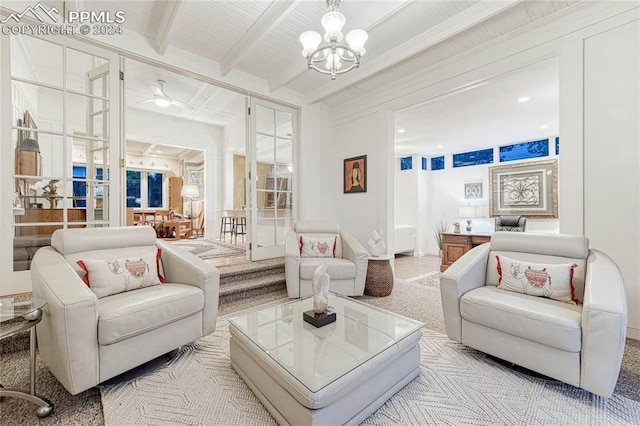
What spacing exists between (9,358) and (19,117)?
1.95 metres

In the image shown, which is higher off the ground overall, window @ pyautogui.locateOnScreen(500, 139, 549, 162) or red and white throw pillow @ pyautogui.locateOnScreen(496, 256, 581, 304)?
window @ pyautogui.locateOnScreen(500, 139, 549, 162)

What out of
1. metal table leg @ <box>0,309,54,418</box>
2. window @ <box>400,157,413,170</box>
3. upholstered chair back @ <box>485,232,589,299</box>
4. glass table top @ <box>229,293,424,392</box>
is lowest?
metal table leg @ <box>0,309,54,418</box>

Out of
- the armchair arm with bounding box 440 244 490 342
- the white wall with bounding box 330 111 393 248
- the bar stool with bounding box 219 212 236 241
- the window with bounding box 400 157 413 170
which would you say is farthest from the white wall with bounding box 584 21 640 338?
the bar stool with bounding box 219 212 236 241

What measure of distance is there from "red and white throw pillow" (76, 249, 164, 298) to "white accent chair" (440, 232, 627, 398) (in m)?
2.22

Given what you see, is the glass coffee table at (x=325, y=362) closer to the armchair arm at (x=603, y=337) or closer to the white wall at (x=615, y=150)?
the armchair arm at (x=603, y=337)

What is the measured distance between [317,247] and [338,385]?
217 cm

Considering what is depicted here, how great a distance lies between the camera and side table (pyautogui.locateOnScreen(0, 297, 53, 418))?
1.24m

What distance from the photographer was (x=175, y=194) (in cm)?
836

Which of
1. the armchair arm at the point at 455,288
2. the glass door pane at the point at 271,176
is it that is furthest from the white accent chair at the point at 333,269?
the armchair arm at the point at 455,288

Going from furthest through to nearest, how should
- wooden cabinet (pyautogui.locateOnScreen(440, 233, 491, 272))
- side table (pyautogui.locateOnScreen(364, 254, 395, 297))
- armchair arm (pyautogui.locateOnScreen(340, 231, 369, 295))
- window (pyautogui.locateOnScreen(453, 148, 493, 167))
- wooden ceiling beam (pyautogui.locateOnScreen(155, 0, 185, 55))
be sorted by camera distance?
window (pyautogui.locateOnScreen(453, 148, 493, 167))
wooden cabinet (pyautogui.locateOnScreen(440, 233, 491, 272))
side table (pyautogui.locateOnScreen(364, 254, 395, 297))
armchair arm (pyautogui.locateOnScreen(340, 231, 369, 295))
wooden ceiling beam (pyautogui.locateOnScreen(155, 0, 185, 55))

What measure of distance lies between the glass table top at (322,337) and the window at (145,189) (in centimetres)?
819

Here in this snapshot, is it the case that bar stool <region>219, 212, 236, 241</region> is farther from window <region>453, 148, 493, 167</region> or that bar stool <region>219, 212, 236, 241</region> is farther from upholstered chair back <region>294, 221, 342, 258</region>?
window <region>453, 148, 493, 167</region>

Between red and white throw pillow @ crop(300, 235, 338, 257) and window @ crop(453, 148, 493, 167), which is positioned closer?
red and white throw pillow @ crop(300, 235, 338, 257)

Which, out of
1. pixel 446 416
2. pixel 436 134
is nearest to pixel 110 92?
pixel 446 416
